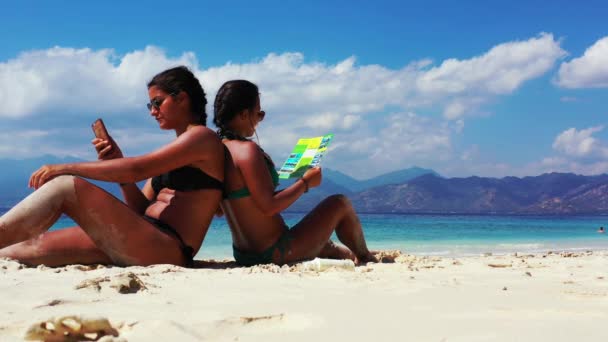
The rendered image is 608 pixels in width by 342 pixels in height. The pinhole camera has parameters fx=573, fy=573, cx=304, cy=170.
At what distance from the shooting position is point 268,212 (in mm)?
3994

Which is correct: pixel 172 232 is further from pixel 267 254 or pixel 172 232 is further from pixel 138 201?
pixel 267 254

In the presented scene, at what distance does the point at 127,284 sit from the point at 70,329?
34.3 inches

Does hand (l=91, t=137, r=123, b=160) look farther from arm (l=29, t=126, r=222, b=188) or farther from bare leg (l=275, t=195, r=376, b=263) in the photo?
bare leg (l=275, t=195, r=376, b=263)

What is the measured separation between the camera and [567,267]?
4.93 metres

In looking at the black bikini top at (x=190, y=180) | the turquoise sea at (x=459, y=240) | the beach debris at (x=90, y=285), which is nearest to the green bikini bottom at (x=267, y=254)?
the black bikini top at (x=190, y=180)

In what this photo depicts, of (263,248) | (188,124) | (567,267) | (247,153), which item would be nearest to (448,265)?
(567,267)

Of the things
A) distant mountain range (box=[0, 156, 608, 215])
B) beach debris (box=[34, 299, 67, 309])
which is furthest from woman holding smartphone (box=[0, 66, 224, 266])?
distant mountain range (box=[0, 156, 608, 215])

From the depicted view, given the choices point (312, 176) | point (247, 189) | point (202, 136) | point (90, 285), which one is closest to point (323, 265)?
point (312, 176)

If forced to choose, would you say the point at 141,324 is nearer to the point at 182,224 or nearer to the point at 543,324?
the point at 543,324

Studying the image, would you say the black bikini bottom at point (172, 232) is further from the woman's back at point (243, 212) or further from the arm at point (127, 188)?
the woman's back at point (243, 212)

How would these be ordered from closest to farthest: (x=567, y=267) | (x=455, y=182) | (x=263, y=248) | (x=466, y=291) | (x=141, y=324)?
1. (x=141, y=324)
2. (x=466, y=291)
3. (x=263, y=248)
4. (x=567, y=267)
5. (x=455, y=182)

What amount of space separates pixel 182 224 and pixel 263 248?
2.27 ft

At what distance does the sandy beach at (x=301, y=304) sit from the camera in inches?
82.7

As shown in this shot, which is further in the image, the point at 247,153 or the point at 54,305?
the point at 247,153
